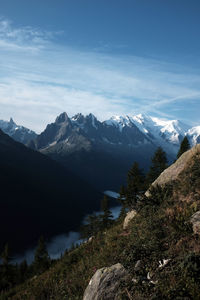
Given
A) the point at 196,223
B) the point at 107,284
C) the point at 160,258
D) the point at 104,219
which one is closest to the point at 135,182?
the point at 104,219

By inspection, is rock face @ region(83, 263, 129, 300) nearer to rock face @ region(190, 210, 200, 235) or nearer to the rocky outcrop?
rock face @ region(190, 210, 200, 235)

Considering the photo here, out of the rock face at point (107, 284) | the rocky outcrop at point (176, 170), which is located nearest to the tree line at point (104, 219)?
the rocky outcrop at point (176, 170)

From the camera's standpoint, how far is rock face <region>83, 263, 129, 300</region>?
904 centimetres

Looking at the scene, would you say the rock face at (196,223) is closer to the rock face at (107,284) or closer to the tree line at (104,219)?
the rock face at (107,284)

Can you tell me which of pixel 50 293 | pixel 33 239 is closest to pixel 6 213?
pixel 33 239

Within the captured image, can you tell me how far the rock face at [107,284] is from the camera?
9035mm

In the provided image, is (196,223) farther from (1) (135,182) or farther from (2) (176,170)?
(1) (135,182)

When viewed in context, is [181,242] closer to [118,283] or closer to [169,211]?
[118,283]

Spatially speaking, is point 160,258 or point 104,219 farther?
point 104,219

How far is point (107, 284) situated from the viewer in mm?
9469

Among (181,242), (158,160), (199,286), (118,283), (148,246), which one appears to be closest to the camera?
(199,286)

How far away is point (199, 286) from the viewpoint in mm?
7156

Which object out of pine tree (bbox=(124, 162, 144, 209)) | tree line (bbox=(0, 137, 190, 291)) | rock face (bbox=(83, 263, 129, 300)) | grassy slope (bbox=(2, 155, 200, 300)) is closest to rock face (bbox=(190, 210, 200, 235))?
grassy slope (bbox=(2, 155, 200, 300))

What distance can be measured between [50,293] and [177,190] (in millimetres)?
12444
